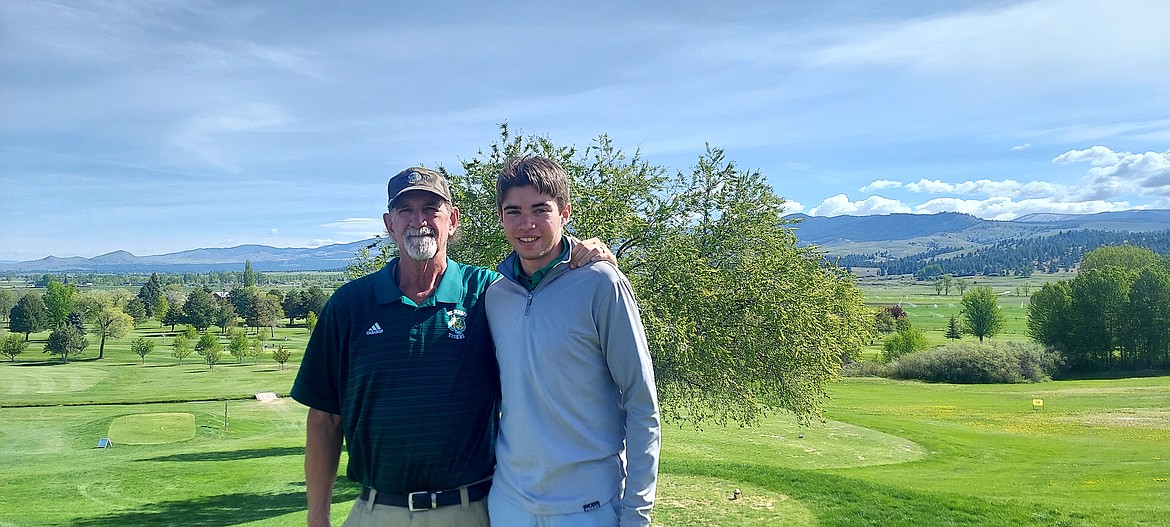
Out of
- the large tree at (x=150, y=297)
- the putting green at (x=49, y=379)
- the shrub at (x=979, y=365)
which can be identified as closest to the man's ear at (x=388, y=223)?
the putting green at (x=49, y=379)

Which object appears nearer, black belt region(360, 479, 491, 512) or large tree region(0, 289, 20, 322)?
black belt region(360, 479, 491, 512)

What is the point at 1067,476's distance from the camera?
64.6 ft

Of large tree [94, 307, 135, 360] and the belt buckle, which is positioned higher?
the belt buckle

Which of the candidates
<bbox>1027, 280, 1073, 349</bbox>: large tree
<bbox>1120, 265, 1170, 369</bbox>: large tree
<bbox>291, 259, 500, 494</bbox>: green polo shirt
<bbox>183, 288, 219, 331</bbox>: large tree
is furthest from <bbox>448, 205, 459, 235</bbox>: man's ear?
<bbox>183, 288, 219, 331</bbox>: large tree

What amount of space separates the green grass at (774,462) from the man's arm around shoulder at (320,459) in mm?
11150

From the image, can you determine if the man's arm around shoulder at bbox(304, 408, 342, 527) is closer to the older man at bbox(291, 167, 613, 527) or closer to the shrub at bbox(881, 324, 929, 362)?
the older man at bbox(291, 167, 613, 527)

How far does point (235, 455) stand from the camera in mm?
25516

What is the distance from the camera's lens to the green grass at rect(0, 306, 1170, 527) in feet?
48.8

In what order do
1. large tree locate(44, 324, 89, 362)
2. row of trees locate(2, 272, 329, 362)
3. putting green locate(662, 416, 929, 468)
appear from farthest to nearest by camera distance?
row of trees locate(2, 272, 329, 362) → large tree locate(44, 324, 89, 362) → putting green locate(662, 416, 929, 468)

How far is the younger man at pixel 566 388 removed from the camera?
3.53 metres

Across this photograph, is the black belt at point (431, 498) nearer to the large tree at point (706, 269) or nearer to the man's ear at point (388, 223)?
the man's ear at point (388, 223)

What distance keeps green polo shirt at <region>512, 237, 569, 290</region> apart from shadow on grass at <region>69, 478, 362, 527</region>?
12118 mm

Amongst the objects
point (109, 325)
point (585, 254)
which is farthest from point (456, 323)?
point (109, 325)

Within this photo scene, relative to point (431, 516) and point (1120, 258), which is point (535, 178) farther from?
point (1120, 258)
